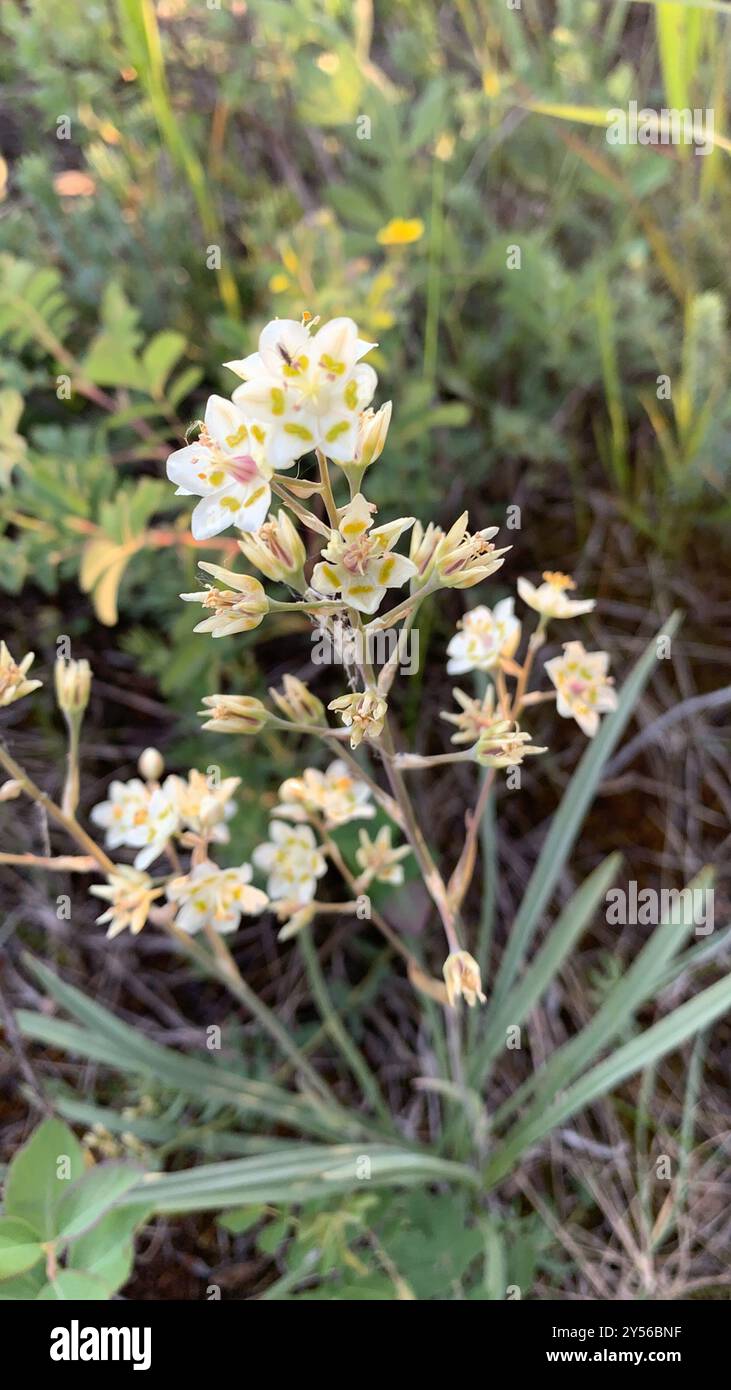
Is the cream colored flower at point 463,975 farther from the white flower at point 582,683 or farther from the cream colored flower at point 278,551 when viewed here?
the cream colored flower at point 278,551

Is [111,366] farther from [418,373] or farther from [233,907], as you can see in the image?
[233,907]

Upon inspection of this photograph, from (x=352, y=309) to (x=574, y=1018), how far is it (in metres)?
1.64

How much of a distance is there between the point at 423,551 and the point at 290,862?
66 centimetres

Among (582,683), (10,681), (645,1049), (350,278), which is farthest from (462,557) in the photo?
(350,278)

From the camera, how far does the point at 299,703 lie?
4.03 ft

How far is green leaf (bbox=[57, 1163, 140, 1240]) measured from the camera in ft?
4.06

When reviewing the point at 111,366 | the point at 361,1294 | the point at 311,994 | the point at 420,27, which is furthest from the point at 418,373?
the point at 361,1294

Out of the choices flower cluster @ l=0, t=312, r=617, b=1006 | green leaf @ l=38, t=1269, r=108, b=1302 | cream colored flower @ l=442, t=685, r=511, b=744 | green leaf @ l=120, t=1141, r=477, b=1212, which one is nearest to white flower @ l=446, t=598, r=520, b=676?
flower cluster @ l=0, t=312, r=617, b=1006

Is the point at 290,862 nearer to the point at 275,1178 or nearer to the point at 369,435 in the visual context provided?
the point at 275,1178

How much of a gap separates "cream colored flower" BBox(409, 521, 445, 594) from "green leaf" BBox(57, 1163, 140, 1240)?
86 centimetres

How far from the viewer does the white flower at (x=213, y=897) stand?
1377 mm

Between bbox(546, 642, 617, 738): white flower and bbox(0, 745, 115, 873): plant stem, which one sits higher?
bbox(546, 642, 617, 738): white flower

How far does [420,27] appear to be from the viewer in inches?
104

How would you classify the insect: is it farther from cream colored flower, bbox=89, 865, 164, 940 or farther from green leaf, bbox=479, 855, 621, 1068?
green leaf, bbox=479, 855, 621, 1068
